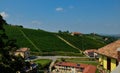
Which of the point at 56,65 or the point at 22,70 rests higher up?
the point at 22,70

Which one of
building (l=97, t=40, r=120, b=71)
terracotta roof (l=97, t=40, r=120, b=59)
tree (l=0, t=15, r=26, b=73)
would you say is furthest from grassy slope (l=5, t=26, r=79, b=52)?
tree (l=0, t=15, r=26, b=73)

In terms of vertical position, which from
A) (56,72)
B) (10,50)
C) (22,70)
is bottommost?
(56,72)

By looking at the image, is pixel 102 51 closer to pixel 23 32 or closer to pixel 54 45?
pixel 54 45

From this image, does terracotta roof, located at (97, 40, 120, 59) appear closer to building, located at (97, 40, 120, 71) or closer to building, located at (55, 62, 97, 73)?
building, located at (97, 40, 120, 71)

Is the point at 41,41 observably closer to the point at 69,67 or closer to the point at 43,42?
the point at 43,42

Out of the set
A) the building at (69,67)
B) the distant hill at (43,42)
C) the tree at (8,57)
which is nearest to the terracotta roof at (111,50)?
the tree at (8,57)

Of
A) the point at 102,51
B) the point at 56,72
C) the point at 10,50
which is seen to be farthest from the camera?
the point at 56,72

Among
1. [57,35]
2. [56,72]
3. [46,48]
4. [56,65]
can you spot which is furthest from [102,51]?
[57,35]

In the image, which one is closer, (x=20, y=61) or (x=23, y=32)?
(x=20, y=61)

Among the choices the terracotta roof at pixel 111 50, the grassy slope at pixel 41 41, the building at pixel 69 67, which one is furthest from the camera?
the grassy slope at pixel 41 41

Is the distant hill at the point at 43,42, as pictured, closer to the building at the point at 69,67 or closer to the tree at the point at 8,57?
the building at the point at 69,67
